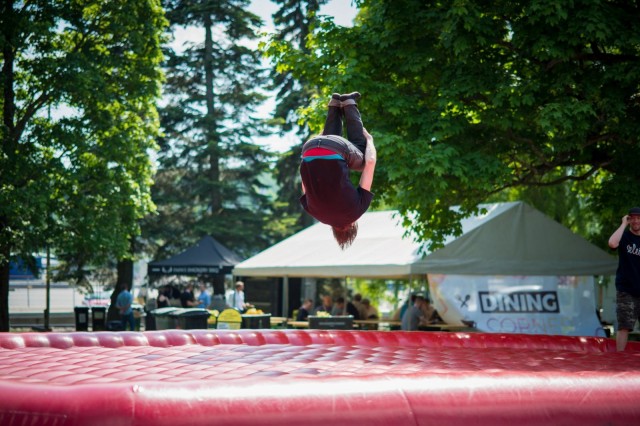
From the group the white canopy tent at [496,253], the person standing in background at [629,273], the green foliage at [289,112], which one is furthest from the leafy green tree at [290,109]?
the person standing in background at [629,273]

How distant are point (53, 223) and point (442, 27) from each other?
1086cm

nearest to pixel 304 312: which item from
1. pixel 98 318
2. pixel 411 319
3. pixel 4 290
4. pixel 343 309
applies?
pixel 343 309

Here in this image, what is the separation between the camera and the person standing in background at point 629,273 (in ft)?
21.6

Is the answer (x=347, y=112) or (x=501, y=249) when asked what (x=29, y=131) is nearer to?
(x=501, y=249)

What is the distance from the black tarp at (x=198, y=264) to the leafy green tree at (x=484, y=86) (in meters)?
8.16

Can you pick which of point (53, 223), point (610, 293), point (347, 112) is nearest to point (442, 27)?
point (347, 112)

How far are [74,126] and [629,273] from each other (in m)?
14.6

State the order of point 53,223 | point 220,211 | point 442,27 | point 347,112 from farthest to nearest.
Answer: point 220,211, point 53,223, point 442,27, point 347,112

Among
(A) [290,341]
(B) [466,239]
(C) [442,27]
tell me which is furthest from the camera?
(B) [466,239]

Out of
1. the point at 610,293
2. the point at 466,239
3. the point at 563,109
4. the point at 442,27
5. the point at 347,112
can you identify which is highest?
the point at 442,27

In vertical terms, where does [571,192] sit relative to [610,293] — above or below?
above

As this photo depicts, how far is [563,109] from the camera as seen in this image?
10836 mm

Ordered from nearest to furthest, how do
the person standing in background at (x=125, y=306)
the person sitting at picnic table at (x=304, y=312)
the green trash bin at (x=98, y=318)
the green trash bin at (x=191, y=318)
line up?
the green trash bin at (x=191, y=318) → the person sitting at picnic table at (x=304, y=312) → the person standing in background at (x=125, y=306) → the green trash bin at (x=98, y=318)

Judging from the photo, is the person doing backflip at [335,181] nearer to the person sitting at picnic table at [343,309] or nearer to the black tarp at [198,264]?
the person sitting at picnic table at [343,309]
